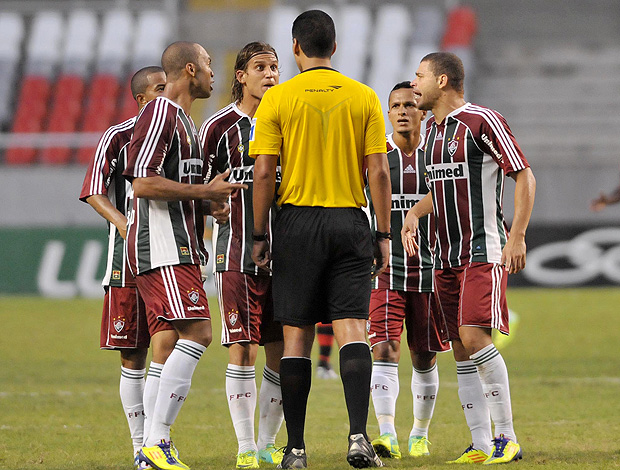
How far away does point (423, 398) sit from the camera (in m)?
6.06

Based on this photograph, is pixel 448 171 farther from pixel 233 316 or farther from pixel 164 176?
pixel 164 176

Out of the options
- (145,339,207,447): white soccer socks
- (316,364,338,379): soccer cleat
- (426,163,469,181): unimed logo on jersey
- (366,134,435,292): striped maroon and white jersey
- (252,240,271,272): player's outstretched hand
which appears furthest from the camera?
(316,364,338,379): soccer cleat

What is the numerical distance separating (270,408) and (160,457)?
96 cm

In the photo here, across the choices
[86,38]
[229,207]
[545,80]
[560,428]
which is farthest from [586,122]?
[229,207]

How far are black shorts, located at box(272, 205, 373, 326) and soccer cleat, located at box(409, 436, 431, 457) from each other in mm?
1227

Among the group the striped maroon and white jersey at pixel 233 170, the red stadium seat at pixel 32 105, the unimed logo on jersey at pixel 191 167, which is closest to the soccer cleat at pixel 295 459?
the striped maroon and white jersey at pixel 233 170

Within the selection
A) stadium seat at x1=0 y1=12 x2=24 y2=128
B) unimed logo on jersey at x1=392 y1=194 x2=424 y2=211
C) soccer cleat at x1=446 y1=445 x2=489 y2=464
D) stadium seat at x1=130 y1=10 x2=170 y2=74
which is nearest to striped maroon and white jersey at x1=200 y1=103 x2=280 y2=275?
unimed logo on jersey at x1=392 y1=194 x2=424 y2=211

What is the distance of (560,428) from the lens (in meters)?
6.54

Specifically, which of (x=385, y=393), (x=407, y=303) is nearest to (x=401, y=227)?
(x=407, y=303)

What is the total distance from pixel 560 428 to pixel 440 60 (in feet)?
8.74

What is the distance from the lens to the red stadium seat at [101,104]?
79.4 ft

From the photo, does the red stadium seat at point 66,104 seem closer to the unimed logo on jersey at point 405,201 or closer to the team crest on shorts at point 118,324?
the unimed logo on jersey at point 405,201

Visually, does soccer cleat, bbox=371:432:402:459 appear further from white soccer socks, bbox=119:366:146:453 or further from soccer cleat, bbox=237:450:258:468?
white soccer socks, bbox=119:366:146:453

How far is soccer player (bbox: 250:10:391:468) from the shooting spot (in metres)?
4.97
